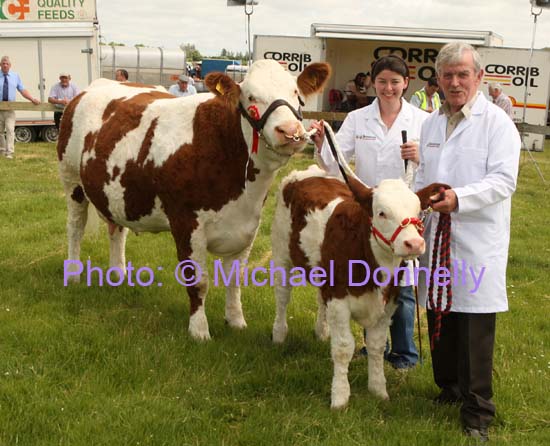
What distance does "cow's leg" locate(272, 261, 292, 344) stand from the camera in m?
4.95

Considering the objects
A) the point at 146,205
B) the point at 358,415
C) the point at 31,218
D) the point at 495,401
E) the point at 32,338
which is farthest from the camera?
the point at 31,218

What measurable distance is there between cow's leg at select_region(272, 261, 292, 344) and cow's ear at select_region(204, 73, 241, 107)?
131cm

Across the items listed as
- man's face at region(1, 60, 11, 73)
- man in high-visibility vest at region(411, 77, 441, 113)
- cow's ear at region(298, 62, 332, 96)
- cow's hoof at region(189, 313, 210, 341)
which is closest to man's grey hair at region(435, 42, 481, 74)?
cow's ear at region(298, 62, 332, 96)

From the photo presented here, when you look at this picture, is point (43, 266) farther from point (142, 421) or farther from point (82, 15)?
point (82, 15)

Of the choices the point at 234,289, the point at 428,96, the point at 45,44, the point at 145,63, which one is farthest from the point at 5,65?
the point at 145,63

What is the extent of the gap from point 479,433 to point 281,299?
187cm

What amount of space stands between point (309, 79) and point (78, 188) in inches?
116

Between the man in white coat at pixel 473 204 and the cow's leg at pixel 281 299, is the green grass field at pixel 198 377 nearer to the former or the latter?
the cow's leg at pixel 281 299

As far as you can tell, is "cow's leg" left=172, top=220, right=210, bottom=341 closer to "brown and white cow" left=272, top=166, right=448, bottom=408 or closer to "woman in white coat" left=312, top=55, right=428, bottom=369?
"brown and white cow" left=272, top=166, right=448, bottom=408

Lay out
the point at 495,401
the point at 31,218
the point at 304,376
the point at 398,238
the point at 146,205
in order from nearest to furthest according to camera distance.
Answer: the point at 398,238
the point at 495,401
the point at 304,376
the point at 146,205
the point at 31,218

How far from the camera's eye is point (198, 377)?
14.3ft

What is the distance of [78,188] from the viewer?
6441mm

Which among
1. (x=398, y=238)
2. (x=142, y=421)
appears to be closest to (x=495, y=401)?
(x=398, y=238)

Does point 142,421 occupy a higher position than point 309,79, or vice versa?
point 309,79
